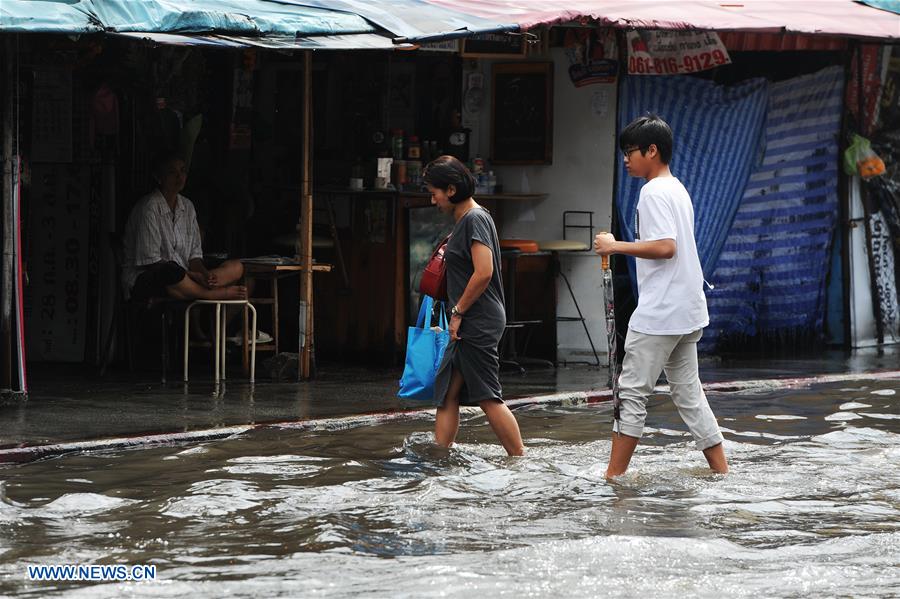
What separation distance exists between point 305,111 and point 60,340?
3399 millimetres

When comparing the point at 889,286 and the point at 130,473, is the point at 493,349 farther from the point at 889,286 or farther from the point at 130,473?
the point at 889,286

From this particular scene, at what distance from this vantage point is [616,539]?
6793 millimetres

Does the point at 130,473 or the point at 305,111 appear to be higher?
the point at 305,111

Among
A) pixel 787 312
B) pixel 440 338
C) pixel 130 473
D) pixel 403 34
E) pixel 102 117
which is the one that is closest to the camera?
pixel 130 473

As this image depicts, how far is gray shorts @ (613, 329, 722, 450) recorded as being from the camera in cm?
786

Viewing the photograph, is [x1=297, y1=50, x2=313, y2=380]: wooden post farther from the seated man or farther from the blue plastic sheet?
the blue plastic sheet

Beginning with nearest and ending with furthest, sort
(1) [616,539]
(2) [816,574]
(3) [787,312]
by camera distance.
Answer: (2) [816,574], (1) [616,539], (3) [787,312]

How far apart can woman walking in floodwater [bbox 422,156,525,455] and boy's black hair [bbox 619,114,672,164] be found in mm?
1032

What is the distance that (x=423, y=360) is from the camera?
A: 9070 millimetres

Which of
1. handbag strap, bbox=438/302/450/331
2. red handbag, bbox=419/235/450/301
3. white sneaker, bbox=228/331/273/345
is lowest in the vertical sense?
white sneaker, bbox=228/331/273/345

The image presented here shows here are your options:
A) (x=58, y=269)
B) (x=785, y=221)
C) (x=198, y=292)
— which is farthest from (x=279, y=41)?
(x=785, y=221)

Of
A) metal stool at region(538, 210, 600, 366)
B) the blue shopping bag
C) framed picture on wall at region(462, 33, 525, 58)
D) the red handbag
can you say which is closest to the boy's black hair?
the red handbag

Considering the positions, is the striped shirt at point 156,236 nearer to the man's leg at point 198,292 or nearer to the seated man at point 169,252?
the seated man at point 169,252

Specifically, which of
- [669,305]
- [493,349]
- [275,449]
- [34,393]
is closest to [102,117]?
[34,393]
